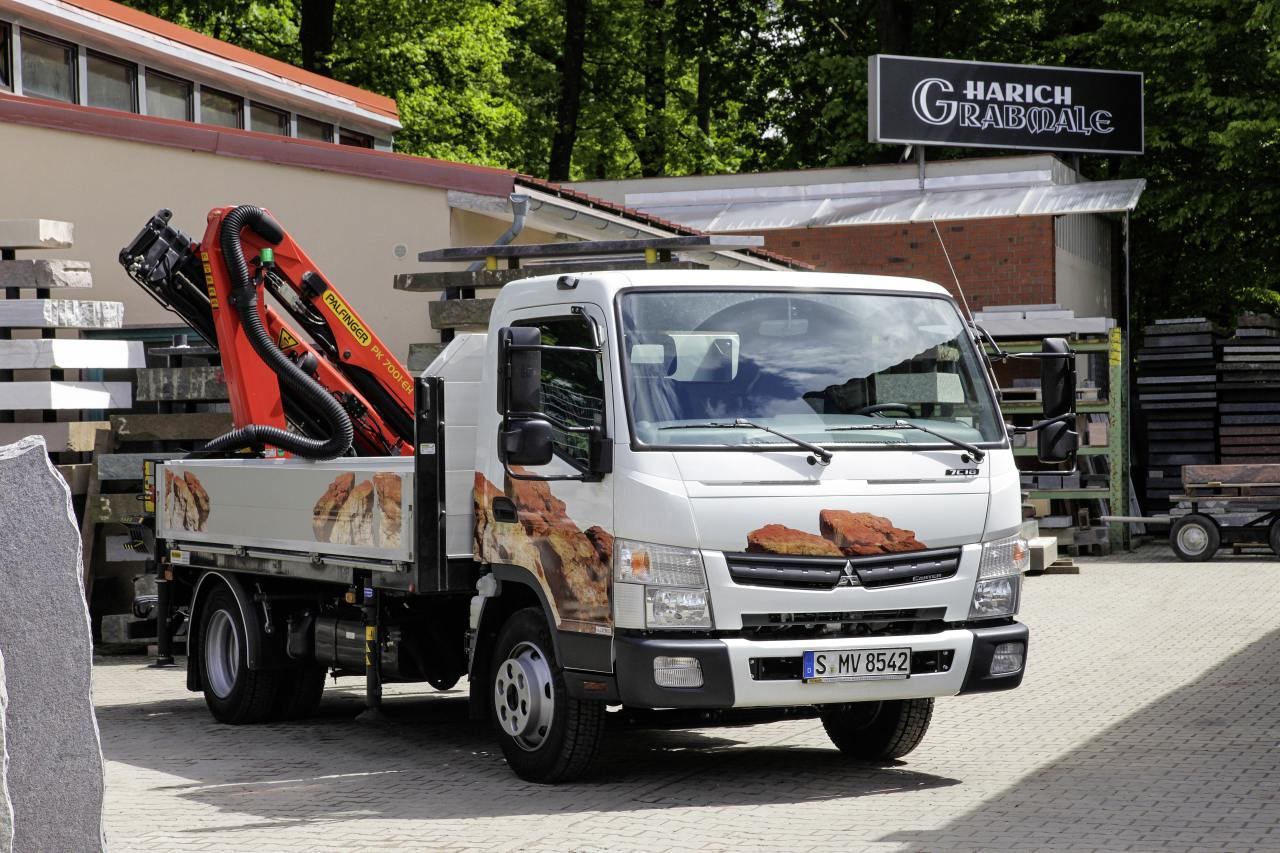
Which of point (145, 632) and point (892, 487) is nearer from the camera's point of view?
point (892, 487)

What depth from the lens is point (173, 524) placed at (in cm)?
1235

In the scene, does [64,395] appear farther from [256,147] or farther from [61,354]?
[256,147]

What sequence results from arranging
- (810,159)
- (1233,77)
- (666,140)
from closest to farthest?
(1233,77), (810,159), (666,140)

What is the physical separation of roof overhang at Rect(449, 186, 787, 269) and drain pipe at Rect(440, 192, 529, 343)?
0.63 feet

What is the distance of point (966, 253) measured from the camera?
1154 inches

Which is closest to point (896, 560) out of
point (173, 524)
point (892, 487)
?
point (892, 487)

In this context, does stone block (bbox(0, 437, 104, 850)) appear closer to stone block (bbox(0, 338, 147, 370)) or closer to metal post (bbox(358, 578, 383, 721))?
metal post (bbox(358, 578, 383, 721))

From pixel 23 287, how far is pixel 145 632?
2983 millimetres

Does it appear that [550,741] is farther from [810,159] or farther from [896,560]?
[810,159]

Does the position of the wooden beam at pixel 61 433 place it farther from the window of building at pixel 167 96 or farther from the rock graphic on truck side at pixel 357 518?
the window of building at pixel 167 96

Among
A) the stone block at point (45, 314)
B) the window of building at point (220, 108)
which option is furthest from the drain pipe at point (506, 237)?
the window of building at point (220, 108)

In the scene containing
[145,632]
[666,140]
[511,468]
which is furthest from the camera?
[666,140]

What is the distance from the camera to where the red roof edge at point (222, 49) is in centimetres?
2267

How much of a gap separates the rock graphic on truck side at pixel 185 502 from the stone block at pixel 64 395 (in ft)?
10.9
